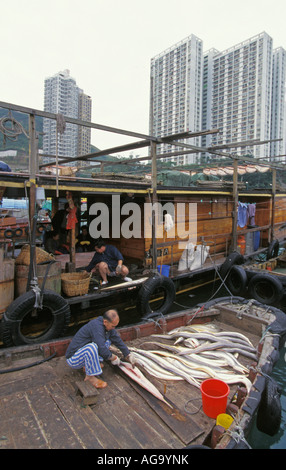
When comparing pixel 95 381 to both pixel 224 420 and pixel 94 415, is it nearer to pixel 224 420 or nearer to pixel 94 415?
pixel 94 415

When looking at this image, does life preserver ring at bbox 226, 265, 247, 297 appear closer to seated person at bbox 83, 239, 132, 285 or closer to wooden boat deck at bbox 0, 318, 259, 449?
seated person at bbox 83, 239, 132, 285

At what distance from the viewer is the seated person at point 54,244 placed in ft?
32.2

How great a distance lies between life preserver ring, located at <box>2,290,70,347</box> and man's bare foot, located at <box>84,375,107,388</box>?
2179 mm

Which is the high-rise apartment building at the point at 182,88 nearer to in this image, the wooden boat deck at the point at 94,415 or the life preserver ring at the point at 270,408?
the life preserver ring at the point at 270,408

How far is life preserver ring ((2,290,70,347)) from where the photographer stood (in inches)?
209

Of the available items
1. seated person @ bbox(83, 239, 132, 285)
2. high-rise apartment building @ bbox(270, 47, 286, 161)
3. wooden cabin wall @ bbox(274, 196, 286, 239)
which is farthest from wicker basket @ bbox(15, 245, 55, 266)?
high-rise apartment building @ bbox(270, 47, 286, 161)

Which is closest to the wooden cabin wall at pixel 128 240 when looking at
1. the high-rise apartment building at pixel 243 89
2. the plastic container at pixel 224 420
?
the plastic container at pixel 224 420

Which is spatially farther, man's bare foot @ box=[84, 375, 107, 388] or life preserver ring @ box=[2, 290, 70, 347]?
life preserver ring @ box=[2, 290, 70, 347]

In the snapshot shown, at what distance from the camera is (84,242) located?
11.0 meters

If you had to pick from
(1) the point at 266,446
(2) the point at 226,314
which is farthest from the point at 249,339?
(1) the point at 266,446

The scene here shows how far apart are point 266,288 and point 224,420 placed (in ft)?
25.5

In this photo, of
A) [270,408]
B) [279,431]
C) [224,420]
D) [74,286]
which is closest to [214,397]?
[224,420]
